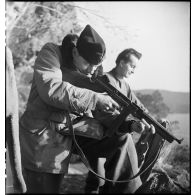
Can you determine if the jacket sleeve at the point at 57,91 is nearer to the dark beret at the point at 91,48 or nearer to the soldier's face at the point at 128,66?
the dark beret at the point at 91,48

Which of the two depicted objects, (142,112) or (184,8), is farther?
(184,8)

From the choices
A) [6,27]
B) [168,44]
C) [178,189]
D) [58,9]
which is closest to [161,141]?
[178,189]

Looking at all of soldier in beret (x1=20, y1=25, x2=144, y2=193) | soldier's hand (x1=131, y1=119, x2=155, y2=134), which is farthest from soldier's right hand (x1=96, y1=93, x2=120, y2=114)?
soldier's hand (x1=131, y1=119, x2=155, y2=134)

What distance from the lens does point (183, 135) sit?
3.11 meters

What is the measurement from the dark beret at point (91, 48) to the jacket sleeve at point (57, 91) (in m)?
0.21

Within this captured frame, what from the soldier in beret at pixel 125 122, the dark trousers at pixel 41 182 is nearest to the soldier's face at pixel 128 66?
the soldier in beret at pixel 125 122

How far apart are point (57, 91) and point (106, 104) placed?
392 mm

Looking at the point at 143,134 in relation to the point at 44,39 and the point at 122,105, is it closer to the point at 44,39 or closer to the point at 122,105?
the point at 122,105

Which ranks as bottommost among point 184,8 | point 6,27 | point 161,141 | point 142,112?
point 161,141

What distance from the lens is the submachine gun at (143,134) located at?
286cm

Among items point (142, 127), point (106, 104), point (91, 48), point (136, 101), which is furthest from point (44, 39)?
point (142, 127)

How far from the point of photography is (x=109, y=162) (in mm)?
2904

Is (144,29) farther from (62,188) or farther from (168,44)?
(62,188)
